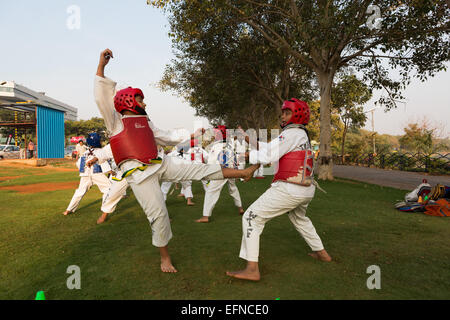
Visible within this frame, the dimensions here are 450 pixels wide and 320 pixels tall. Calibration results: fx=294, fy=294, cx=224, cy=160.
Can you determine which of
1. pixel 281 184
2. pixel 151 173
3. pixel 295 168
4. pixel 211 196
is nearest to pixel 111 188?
pixel 211 196

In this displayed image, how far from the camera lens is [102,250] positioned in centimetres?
450

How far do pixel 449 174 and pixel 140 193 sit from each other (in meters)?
21.5

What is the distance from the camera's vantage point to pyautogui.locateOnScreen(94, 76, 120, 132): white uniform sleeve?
3.48 meters

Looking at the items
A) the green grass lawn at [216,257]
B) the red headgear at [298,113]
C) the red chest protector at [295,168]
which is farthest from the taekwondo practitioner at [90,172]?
Result: the red headgear at [298,113]

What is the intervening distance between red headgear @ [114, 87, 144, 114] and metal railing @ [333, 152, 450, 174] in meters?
21.9

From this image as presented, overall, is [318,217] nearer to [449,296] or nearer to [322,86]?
[449,296]

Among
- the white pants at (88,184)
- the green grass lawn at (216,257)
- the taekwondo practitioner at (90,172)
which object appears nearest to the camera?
the green grass lawn at (216,257)

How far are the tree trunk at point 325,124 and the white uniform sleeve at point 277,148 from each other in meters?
11.0

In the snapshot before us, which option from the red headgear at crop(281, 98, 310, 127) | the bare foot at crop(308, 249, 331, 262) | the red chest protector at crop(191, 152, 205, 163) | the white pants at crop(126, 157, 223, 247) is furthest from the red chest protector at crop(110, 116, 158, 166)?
the red chest protector at crop(191, 152, 205, 163)

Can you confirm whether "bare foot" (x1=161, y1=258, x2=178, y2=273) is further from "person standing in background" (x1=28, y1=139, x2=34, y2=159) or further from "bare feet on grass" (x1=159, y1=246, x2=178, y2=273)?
"person standing in background" (x1=28, y1=139, x2=34, y2=159)

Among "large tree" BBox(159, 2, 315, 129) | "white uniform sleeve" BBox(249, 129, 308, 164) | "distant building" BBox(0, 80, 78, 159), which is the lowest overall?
"white uniform sleeve" BBox(249, 129, 308, 164)

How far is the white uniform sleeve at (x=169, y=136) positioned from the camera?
391cm

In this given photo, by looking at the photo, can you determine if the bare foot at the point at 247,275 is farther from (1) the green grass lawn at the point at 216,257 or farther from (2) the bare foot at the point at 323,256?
(2) the bare foot at the point at 323,256
